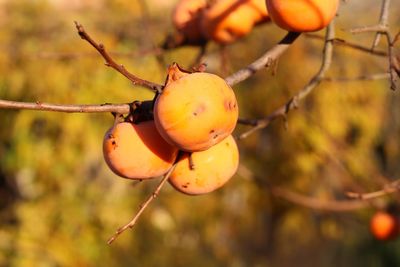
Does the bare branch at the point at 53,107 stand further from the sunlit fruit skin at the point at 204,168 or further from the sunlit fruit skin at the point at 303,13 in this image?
the sunlit fruit skin at the point at 303,13

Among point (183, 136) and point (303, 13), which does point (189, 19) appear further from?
point (183, 136)

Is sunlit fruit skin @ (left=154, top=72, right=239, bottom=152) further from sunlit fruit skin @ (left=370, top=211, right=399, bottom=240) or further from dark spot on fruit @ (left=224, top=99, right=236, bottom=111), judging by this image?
sunlit fruit skin @ (left=370, top=211, right=399, bottom=240)

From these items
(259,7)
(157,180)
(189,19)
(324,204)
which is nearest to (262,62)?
(259,7)

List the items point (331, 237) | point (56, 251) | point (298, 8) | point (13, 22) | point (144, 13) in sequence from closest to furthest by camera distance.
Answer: point (298, 8)
point (144, 13)
point (56, 251)
point (13, 22)
point (331, 237)

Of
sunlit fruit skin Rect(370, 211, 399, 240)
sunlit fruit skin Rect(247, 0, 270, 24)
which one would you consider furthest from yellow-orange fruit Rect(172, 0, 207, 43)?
sunlit fruit skin Rect(370, 211, 399, 240)

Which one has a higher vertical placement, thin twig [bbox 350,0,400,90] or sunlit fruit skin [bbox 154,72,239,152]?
sunlit fruit skin [bbox 154,72,239,152]

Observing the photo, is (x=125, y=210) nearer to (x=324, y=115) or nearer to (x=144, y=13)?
(x=324, y=115)

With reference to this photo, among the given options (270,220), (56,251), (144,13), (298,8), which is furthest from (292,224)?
(298,8)
